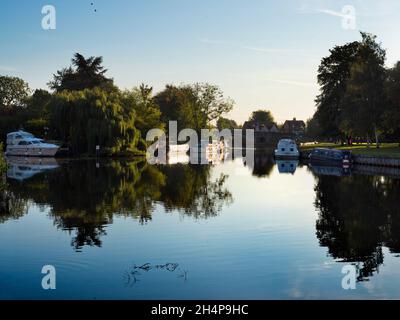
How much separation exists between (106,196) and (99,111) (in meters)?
39.1

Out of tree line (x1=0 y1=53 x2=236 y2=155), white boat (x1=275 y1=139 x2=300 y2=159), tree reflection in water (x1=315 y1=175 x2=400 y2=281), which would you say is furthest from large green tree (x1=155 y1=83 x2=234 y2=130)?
tree reflection in water (x1=315 y1=175 x2=400 y2=281)

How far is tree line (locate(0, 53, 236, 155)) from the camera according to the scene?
69.8 metres

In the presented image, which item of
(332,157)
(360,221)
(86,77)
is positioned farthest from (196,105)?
(360,221)

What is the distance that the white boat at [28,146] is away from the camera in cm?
7638

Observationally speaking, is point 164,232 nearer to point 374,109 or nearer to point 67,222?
point 67,222

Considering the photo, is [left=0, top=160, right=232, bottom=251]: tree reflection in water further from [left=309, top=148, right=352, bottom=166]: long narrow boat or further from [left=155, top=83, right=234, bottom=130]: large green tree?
[left=155, top=83, right=234, bottom=130]: large green tree

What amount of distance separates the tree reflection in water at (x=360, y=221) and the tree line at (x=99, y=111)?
36.5m

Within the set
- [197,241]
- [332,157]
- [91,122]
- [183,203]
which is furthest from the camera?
[91,122]

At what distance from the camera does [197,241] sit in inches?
757

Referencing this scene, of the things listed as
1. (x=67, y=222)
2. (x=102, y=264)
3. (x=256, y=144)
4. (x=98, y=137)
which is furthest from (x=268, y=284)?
(x=256, y=144)

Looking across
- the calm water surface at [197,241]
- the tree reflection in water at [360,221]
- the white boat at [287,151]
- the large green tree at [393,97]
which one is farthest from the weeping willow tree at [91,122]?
the tree reflection in water at [360,221]

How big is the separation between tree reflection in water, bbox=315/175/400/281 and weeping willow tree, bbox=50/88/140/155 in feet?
117

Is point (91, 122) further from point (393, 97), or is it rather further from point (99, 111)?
point (393, 97)

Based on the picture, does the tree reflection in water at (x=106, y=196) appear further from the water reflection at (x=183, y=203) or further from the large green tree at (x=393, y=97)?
the large green tree at (x=393, y=97)
